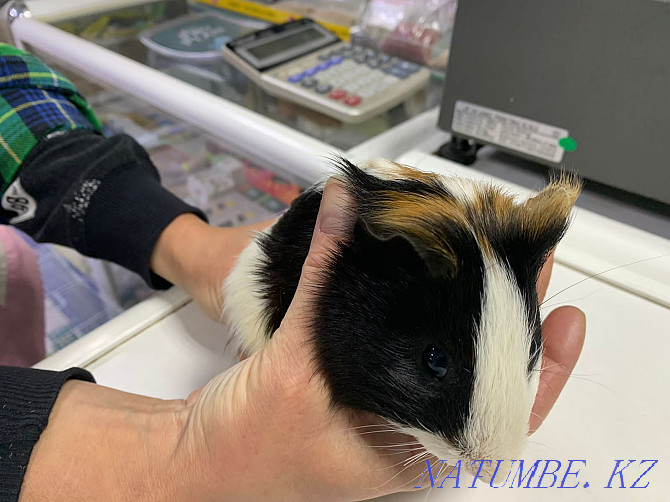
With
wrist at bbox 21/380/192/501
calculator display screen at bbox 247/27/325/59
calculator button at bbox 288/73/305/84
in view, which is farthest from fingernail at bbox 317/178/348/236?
calculator display screen at bbox 247/27/325/59

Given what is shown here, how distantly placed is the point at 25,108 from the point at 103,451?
558 mm

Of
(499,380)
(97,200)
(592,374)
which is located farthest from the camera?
(97,200)

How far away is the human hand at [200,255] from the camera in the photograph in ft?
2.12

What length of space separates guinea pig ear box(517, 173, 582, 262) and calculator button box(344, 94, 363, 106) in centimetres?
51

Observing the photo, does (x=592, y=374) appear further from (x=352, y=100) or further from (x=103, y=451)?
(x=352, y=100)

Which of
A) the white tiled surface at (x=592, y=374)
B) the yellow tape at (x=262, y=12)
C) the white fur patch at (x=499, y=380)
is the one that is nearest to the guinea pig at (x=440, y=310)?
the white fur patch at (x=499, y=380)

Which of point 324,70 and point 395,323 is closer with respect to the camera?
point 395,323

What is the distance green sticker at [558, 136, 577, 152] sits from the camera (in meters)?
0.61

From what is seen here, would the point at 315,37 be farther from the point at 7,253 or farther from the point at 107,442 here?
the point at 107,442

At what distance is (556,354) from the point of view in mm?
436

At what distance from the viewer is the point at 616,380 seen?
0.50 m

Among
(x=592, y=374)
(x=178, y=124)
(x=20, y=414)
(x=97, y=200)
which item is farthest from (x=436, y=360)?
(x=178, y=124)

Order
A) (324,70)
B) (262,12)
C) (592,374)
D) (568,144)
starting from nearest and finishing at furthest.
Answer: (592,374)
(568,144)
(324,70)
(262,12)

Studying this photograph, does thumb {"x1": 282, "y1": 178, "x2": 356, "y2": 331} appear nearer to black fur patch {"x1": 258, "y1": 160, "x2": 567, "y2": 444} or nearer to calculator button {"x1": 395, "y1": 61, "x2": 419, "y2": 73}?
black fur patch {"x1": 258, "y1": 160, "x2": 567, "y2": 444}
